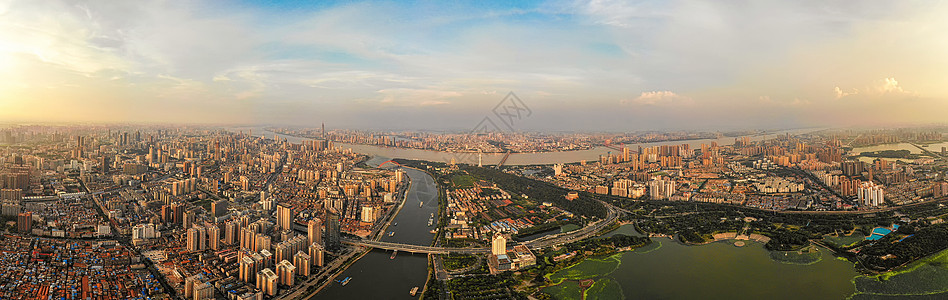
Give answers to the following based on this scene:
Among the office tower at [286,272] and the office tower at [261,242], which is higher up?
the office tower at [261,242]

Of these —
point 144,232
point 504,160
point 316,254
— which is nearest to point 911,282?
point 316,254

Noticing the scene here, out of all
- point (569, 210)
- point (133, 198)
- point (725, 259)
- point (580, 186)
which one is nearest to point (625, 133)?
point (580, 186)

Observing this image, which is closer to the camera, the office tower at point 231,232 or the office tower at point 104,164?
the office tower at point 231,232

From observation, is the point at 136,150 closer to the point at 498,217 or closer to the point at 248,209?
the point at 248,209

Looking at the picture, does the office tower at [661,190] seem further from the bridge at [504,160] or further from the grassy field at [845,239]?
the bridge at [504,160]

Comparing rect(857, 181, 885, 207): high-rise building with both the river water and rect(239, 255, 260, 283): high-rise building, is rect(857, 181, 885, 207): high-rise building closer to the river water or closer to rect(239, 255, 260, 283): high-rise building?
the river water

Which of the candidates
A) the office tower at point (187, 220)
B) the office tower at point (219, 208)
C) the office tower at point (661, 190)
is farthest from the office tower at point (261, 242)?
the office tower at point (661, 190)
